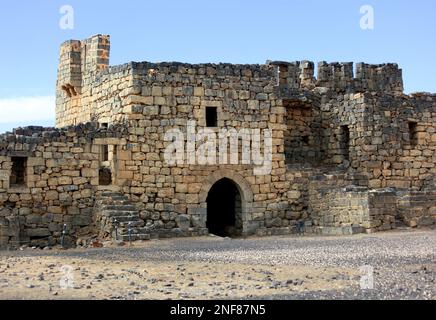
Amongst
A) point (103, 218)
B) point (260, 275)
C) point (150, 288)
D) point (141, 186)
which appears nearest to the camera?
point (150, 288)

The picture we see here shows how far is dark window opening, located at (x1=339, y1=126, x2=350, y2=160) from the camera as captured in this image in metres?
22.9

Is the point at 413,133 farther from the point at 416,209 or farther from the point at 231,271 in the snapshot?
the point at 231,271

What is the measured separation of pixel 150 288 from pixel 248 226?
10932 millimetres

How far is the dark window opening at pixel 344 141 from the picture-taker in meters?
22.9

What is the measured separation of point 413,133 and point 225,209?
7.24 meters

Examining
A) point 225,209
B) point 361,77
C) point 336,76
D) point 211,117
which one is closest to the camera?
point 211,117

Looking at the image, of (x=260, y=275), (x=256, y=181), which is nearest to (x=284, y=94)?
(x=256, y=181)

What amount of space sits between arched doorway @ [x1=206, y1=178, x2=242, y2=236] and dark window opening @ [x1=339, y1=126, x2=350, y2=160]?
186 inches

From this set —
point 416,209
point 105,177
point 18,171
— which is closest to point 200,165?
point 105,177

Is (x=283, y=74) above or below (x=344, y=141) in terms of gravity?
above

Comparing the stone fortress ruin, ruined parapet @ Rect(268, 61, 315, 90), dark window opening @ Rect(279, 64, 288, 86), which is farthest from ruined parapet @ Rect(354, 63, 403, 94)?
the stone fortress ruin

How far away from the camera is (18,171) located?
1694 centimetres
